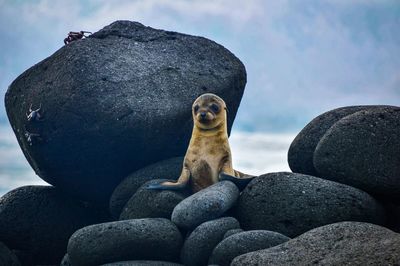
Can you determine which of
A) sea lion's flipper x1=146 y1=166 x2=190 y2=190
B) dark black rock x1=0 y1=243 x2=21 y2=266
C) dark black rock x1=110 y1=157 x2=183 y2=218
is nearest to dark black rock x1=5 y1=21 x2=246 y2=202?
dark black rock x1=110 y1=157 x2=183 y2=218

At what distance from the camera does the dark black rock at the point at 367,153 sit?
10242 mm

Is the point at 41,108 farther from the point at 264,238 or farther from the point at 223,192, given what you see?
the point at 264,238

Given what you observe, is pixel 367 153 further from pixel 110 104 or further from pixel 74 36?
pixel 74 36

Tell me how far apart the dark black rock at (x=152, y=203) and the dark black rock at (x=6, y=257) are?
83.9 inches

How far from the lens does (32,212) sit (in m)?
12.8

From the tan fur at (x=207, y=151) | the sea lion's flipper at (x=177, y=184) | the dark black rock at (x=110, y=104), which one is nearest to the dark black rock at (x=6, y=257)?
the dark black rock at (x=110, y=104)

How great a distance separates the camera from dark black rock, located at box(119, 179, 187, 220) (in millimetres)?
10609

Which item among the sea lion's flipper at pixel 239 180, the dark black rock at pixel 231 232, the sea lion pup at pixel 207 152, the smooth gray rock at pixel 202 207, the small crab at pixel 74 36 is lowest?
the dark black rock at pixel 231 232

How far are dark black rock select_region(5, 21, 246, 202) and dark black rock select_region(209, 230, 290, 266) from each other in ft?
12.6

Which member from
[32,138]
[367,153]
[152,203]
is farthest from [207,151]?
[32,138]

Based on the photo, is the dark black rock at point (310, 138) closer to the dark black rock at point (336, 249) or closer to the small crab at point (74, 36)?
the dark black rock at point (336, 249)

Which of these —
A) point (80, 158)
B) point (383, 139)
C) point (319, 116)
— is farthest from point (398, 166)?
point (80, 158)

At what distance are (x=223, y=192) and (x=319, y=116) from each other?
9.14ft

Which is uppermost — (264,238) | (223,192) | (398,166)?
(398,166)
